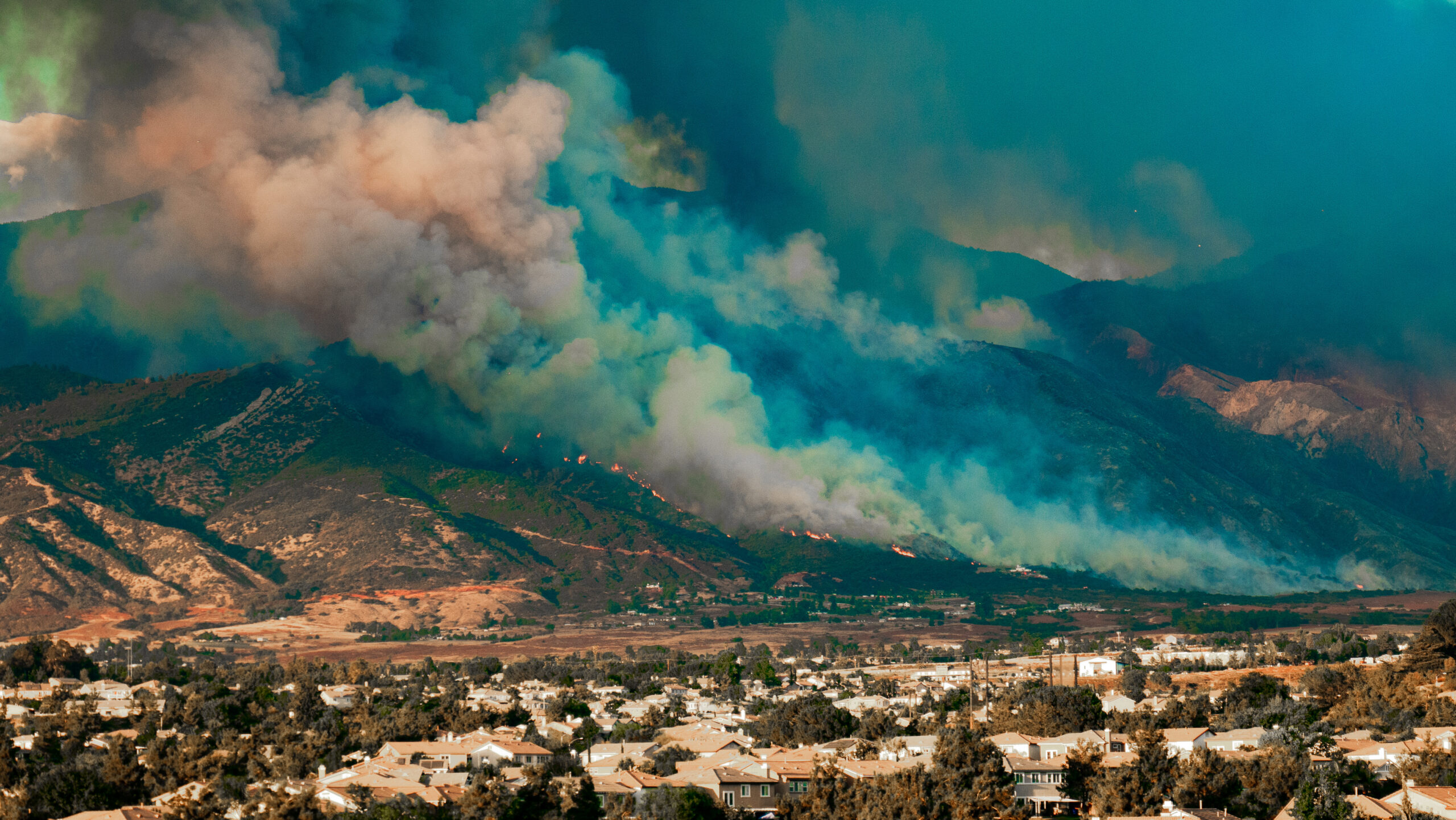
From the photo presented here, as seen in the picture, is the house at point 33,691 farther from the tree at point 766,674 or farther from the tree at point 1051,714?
the tree at point 1051,714

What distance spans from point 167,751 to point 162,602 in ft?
426

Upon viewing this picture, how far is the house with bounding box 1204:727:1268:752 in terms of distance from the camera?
73.1 m

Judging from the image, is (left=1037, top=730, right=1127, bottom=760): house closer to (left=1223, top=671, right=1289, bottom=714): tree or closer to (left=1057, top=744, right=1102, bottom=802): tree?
(left=1057, top=744, right=1102, bottom=802): tree

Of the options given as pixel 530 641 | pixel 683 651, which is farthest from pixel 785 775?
pixel 530 641

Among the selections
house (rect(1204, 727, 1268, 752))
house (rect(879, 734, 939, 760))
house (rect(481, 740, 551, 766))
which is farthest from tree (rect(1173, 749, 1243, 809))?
house (rect(481, 740, 551, 766))

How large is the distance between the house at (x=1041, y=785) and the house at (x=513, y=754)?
22.1 metres

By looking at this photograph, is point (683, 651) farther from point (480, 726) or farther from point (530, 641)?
point (480, 726)

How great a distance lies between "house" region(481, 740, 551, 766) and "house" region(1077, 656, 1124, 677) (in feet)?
216

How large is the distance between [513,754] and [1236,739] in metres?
36.3

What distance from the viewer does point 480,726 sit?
8412 centimetres

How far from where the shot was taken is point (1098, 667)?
131750mm

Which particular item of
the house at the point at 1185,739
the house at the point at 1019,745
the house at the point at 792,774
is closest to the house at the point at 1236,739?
the house at the point at 1185,739

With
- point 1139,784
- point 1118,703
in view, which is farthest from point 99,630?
point 1139,784

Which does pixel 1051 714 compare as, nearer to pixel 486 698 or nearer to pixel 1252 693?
pixel 1252 693
